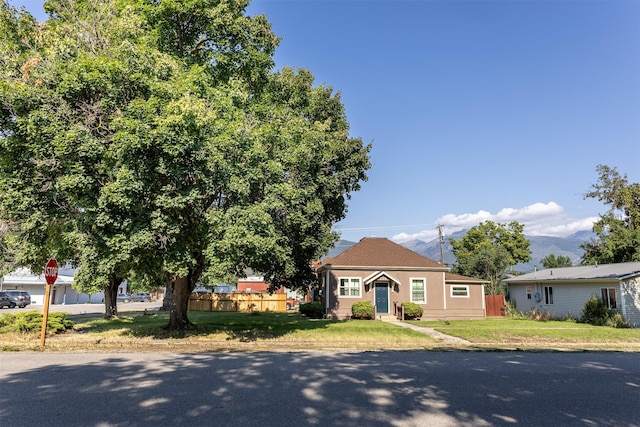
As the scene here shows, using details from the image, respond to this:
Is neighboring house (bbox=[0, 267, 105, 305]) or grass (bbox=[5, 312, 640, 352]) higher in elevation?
neighboring house (bbox=[0, 267, 105, 305])

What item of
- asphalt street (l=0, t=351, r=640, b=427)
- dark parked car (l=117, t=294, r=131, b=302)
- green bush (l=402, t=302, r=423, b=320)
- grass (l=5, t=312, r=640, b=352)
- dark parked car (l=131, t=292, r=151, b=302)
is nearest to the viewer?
asphalt street (l=0, t=351, r=640, b=427)

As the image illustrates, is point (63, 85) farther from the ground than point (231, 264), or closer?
farther from the ground

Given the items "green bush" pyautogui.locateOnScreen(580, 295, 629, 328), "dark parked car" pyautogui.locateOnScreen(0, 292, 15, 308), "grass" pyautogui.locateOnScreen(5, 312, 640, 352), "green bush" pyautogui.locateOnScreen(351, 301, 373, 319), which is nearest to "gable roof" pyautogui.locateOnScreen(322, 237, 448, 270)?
"green bush" pyautogui.locateOnScreen(351, 301, 373, 319)

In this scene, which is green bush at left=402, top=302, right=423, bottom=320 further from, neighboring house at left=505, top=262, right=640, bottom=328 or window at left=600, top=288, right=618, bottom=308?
window at left=600, top=288, right=618, bottom=308

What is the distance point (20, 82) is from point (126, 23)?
3.82 m

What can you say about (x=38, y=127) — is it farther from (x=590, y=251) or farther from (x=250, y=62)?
(x=590, y=251)

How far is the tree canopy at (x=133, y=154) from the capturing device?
40.5 ft

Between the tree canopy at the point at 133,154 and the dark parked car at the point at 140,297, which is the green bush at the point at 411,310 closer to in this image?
the tree canopy at the point at 133,154

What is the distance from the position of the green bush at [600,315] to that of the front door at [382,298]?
12.1 meters

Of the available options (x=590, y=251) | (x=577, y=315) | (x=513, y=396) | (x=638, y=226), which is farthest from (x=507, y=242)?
(x=513, y=396)

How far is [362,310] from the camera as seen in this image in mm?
26188

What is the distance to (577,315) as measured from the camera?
1075 inches

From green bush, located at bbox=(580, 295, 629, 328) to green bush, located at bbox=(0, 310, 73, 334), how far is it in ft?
90.9

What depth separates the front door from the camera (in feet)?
90.7
